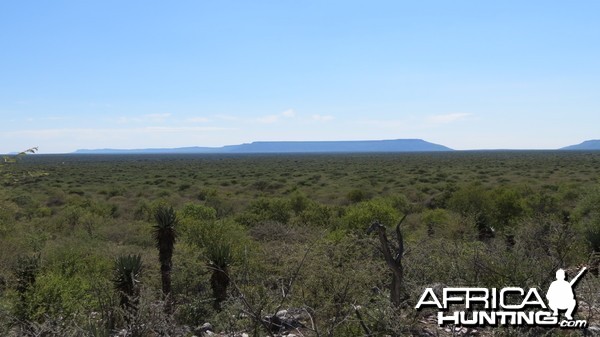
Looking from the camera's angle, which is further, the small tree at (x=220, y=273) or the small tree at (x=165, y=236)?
the small tree at (x=220, y=273)

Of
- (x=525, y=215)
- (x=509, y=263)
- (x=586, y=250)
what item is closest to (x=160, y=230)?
(x=509, y=263)

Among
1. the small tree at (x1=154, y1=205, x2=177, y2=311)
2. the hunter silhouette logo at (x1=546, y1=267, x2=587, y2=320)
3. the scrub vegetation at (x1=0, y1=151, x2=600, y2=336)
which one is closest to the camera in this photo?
the hunter silhouette logo at (x1=546, y1=267, x2=587, y2=320)

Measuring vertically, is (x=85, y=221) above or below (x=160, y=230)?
below

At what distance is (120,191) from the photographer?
145 feet

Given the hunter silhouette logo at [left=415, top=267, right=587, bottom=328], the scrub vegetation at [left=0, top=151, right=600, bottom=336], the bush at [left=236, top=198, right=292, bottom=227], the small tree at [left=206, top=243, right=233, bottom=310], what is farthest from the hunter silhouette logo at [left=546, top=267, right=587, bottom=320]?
the bush at [left=236, top=198, right=292, bottom=227]

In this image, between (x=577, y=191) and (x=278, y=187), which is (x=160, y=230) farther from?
(x=278, y=187)

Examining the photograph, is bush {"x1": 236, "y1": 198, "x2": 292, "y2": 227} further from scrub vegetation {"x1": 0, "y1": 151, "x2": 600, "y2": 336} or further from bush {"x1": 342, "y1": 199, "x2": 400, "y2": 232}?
bush {"x1": 342, "y1": 199, "x2": 400, "y2": 232}

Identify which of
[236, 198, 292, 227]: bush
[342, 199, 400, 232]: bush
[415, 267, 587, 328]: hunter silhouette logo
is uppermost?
[415, 267, 587, 328]: hunter silhouette logo

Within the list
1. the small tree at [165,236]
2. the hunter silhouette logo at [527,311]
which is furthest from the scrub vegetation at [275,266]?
the hunter silhouette logo at [527,311]

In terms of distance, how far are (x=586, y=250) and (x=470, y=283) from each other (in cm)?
749

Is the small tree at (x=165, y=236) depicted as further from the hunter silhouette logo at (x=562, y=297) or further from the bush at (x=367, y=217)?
the bush at (x=367, y=217)

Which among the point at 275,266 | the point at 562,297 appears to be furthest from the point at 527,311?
the point at 275,266

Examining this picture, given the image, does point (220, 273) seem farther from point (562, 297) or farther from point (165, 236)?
point (562, 297)

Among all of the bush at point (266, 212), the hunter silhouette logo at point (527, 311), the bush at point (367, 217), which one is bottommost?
the bush at point (266, 212)
